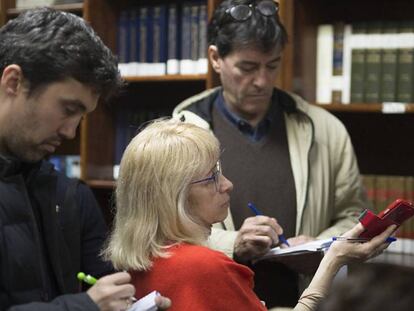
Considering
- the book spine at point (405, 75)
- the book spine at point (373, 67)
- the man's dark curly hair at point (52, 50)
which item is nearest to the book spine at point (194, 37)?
the book spine at point (373, 67)

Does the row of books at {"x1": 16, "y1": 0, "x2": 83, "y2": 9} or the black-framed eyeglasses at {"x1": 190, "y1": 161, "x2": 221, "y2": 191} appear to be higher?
the row of books at {"x1": 16, "y1": 0, "x2": 83, "y2": 9}

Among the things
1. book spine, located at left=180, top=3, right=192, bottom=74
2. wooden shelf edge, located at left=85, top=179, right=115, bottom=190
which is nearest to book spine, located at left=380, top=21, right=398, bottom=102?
book spine, located at left=180, top=3, right=192, bottom=74

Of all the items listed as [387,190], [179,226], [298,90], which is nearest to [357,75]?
[298,90]

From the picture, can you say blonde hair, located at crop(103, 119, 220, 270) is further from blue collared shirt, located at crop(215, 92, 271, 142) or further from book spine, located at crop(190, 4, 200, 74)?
book spine, located at crop(190, 4, 200, 74)

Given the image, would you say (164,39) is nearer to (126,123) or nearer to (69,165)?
(126,123)

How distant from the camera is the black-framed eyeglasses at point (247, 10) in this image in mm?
2297

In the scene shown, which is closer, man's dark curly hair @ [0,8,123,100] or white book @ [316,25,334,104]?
man's dark curly hair @ [0,8,123,100]

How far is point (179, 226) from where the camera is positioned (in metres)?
1.54

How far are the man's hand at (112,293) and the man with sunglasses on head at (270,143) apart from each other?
0.85m

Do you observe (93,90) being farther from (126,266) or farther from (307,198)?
(307,198)

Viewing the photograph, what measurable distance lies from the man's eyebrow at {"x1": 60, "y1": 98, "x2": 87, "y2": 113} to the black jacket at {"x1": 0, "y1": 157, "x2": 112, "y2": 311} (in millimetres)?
165

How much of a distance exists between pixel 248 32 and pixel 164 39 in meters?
0.90

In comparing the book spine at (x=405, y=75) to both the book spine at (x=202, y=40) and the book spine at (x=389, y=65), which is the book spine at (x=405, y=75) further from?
the book spine at (x=202, y=40)

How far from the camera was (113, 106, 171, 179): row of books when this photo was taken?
326 cm
